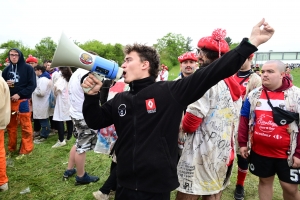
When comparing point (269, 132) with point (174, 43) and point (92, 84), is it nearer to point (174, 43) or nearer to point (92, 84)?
point (92, 84)

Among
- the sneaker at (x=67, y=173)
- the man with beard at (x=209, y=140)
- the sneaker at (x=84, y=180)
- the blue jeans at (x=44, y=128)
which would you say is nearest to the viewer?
the man with beard at (x=209, y=140)

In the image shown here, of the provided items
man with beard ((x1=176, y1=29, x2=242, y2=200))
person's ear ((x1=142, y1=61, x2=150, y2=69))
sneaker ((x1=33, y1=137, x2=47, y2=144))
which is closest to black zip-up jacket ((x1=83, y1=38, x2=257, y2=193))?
person's ear ((x1=142, y1=61, x2=150, y2=69))

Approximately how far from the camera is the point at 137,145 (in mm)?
1822

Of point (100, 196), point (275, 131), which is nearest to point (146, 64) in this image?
point (275, 131)

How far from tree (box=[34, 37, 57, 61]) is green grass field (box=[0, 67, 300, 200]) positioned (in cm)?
3829

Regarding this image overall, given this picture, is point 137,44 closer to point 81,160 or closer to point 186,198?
point 186,198

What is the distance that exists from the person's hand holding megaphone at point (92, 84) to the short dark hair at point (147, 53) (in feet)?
1.27

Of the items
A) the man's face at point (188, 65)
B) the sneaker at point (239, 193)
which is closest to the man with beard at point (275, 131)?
the sneaker at point (239, 193)

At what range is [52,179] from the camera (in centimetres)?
414

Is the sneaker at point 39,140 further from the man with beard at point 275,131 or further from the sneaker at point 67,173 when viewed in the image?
the man with beard at point 275,131

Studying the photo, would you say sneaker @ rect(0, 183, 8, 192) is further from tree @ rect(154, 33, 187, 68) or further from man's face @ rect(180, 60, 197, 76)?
tree @ rect(154, 33, 187, 68)

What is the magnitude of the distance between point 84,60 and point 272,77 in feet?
7.42

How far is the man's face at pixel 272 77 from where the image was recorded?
110 inches

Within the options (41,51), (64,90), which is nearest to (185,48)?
(41,51)
